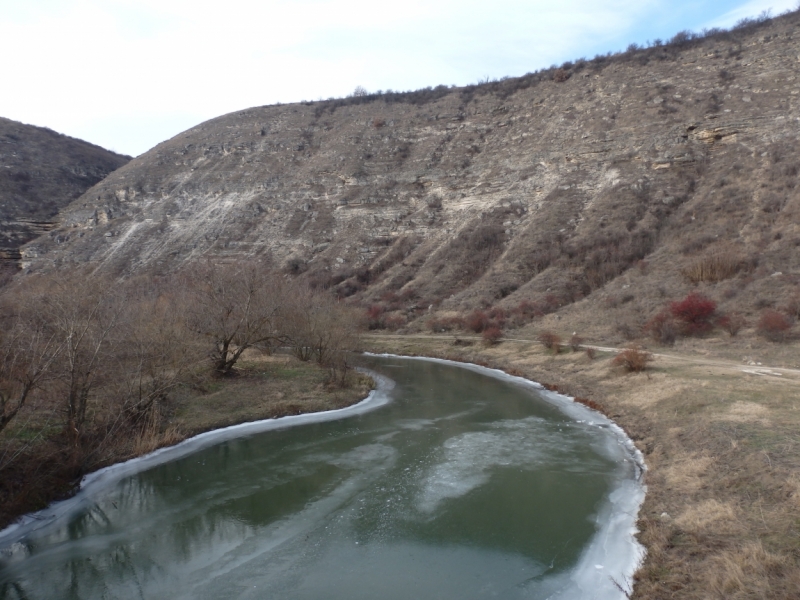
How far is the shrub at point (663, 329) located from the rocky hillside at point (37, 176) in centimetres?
5790

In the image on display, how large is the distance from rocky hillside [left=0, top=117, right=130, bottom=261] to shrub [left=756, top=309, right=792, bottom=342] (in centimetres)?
6225

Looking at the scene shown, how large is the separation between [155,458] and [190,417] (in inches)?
121

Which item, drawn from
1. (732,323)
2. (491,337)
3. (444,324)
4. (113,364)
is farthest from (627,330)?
(113,364)

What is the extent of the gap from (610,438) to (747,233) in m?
25.6

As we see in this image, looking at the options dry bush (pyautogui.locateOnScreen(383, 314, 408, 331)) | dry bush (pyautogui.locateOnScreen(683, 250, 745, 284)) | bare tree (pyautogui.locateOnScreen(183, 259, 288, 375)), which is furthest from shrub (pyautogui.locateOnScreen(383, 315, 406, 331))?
dry bush (pyautogui.locateOnScreen(683, 250, 745, 284))

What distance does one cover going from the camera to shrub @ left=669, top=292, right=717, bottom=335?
25.8 meters

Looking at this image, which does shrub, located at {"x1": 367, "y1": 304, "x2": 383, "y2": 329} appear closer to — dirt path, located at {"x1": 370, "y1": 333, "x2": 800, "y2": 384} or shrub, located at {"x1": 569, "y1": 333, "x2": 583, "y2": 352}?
shrub, located at {"x1": 569, "y1": 333, "x2": 583, "y2": 352}

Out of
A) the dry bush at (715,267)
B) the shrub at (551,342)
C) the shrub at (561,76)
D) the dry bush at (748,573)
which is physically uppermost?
the shrub at (561,76)

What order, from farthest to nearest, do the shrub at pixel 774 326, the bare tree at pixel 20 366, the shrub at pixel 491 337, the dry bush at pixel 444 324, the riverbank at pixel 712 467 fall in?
the dry bush at pixel 444 324 → the shrub at pixel 491 337 → the shrub at pixel 774 326 → the bare tree at pixel 20 366 → the riverbank at pixel 712 467

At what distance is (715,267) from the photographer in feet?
102

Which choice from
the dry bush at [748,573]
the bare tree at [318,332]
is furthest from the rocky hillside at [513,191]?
the dry bush at [748,573]

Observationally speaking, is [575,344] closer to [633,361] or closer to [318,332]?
[633,361]

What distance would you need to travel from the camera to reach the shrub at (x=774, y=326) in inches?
866

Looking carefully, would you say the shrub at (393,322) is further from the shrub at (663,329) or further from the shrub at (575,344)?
the shrub at (663,329)
